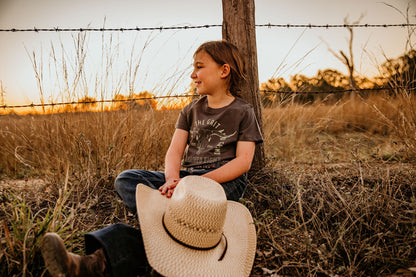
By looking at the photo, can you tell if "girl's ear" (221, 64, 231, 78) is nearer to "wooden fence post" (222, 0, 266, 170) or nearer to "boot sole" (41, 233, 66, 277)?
"wooden fence post" (222, 0, 266, 170)

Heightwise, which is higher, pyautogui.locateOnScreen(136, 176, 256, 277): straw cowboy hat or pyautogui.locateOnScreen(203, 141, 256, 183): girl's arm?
pyautogui.locateOnScreen(203, 141, 256, 183): girl's arm

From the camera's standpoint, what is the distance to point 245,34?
2.27m

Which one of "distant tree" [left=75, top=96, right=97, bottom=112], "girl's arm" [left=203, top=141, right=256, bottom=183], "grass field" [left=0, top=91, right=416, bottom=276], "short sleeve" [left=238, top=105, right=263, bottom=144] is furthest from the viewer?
"distant tree" [left=75, top=96, right=97, bottom=112]

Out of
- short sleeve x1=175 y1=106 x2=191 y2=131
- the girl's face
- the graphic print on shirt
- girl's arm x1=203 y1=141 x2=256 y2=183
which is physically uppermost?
the girl's face

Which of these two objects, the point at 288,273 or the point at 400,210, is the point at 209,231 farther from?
the point at 400,210

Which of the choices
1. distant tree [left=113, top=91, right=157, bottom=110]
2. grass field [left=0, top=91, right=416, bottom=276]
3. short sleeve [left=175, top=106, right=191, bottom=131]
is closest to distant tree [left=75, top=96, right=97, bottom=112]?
grass field [left=0, top=91, right=416, bottom=276]

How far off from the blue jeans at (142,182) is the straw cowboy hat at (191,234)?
0.39m

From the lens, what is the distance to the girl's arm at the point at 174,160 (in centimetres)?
169

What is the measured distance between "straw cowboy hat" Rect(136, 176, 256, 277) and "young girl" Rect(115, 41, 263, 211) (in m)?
0.51

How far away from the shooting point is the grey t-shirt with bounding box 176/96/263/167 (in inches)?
77.6

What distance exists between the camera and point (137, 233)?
143 cm

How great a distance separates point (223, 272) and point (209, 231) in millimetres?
202

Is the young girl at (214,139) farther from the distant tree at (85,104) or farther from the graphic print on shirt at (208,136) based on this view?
the distant tree at (85,104)

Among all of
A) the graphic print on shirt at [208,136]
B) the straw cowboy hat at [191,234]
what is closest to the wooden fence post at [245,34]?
the graphic print on shirt at [208,136]
